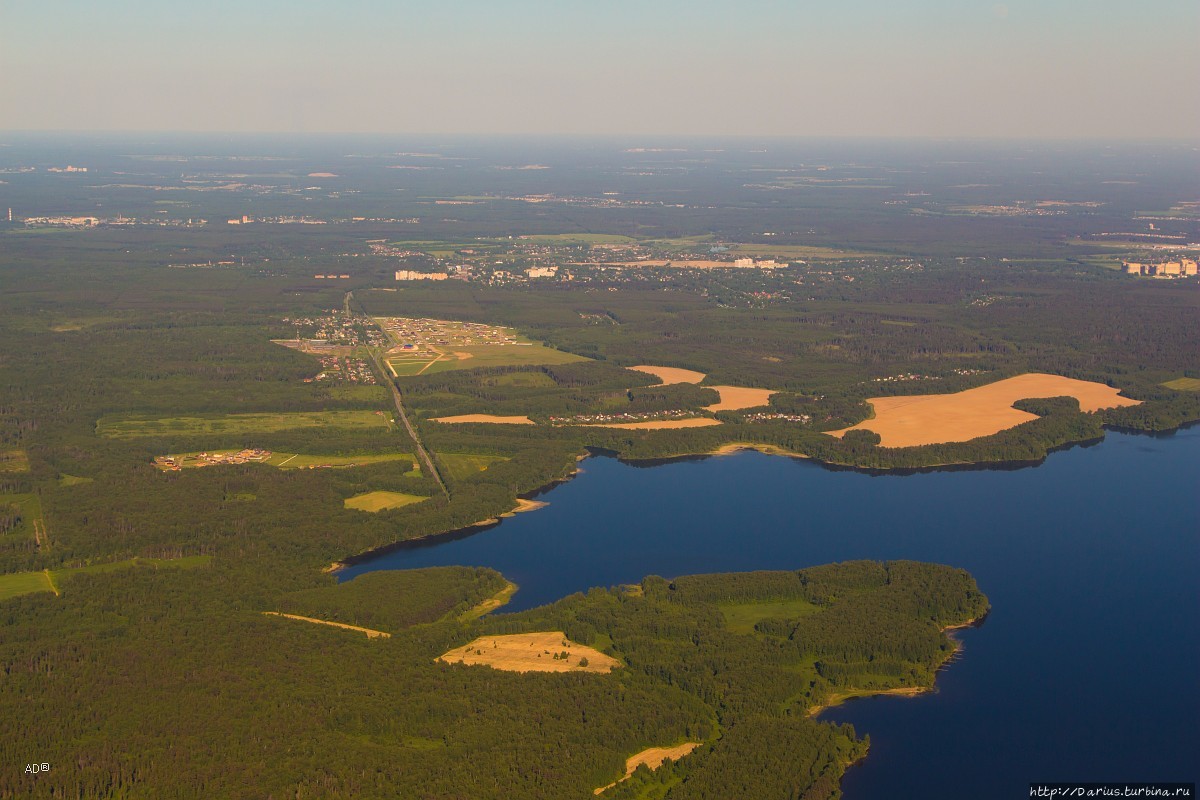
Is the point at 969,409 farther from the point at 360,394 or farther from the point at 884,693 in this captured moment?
the point at 884,693

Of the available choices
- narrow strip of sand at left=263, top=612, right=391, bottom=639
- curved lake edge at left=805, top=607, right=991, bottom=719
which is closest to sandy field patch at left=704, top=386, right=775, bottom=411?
curved lake edge at left=805, top=607, right=991, bottom=719

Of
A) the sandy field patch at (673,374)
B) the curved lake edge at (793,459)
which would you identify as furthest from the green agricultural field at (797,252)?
the curved lake edge at (793,459)

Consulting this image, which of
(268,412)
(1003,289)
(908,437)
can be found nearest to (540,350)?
(268,412)

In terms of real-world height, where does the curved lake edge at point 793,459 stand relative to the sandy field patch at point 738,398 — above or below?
below

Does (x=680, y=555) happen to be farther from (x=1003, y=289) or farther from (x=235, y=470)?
(x=1003, y=289)

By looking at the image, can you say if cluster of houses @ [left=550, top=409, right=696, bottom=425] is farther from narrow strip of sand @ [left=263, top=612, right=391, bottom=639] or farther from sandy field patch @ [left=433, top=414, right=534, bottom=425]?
narrow strip of sand @ [left=263, top=612, right=391, bottom=639]

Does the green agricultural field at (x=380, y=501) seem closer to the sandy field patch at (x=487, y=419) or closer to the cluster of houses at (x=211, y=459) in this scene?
the cluster of houses at (x=211, y=459)

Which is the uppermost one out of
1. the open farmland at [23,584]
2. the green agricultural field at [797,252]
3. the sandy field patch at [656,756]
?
the green agricultural field at [797,252]
